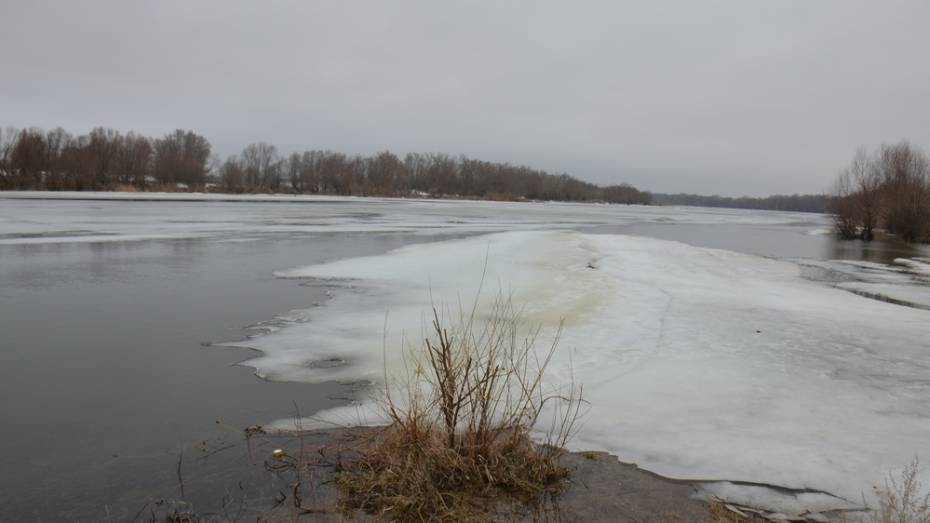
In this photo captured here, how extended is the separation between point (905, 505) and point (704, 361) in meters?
3.03

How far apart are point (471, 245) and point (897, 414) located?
12.3 m

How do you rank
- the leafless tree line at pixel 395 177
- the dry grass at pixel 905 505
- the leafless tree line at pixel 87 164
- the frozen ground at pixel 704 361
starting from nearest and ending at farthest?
the dry grass at pixel 905 505
the frozen ground at pixel 704 361
the leafless tree line at pixel 87 164
the leafless tree line at pixel 395 177

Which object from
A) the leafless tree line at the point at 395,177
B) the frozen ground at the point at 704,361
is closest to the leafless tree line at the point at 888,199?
the frozen ground at the point at 704,361

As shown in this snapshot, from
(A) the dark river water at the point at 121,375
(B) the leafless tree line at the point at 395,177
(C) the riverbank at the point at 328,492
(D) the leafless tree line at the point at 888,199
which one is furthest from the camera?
(B) the leafless tree line at the point at 395,177

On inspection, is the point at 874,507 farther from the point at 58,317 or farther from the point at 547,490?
the point at 58,317

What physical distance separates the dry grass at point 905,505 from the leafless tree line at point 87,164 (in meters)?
59.5

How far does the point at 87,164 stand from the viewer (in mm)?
53344

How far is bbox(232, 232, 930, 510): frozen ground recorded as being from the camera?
379cm

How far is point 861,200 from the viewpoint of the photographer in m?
31.9

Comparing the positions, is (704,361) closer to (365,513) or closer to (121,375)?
(365,513)

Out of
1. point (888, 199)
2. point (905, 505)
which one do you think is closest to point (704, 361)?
point (905, 505)

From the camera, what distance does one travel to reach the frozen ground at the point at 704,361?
3.79 m

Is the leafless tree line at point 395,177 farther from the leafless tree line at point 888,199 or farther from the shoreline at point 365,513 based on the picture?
the shoreline at point 365,513

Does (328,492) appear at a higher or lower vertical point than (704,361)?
lower
